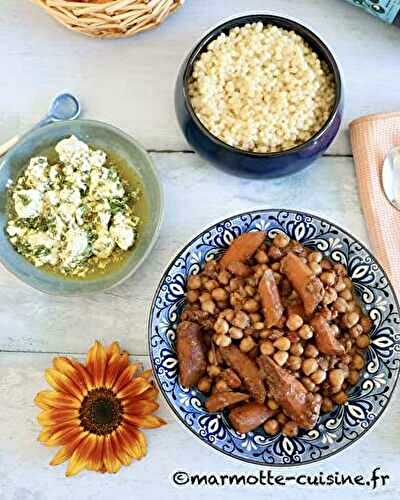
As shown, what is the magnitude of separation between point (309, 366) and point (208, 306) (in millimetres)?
214

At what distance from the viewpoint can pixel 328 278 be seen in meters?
1.43

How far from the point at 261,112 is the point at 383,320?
0.45 m

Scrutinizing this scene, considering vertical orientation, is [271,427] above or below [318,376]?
below

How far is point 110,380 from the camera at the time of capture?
1.49 metres

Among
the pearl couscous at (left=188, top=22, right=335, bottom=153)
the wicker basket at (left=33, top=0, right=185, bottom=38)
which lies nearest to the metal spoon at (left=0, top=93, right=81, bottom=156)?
the wicker basket at (left=33, top=0, right=185, bottom=38)

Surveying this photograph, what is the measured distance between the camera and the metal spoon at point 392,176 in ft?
5.16

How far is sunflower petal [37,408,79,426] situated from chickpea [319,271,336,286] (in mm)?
534

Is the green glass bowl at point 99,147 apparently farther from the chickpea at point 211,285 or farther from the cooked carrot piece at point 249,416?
the cooked carrot piece at point 249,416

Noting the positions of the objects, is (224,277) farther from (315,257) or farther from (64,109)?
(64,109)

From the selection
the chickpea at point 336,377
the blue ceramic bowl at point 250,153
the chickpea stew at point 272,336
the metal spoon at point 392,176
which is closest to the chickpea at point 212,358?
the chickpea stew at point 272,336

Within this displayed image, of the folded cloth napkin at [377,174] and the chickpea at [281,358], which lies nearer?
the chickpea at [281,358]

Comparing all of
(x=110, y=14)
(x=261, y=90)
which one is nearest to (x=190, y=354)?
(x=261, y=90)

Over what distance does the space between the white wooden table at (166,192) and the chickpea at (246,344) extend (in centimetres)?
24

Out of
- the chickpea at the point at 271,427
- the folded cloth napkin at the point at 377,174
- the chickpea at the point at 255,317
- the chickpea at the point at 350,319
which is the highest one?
the folded cloth napkin at the point at 377,174
